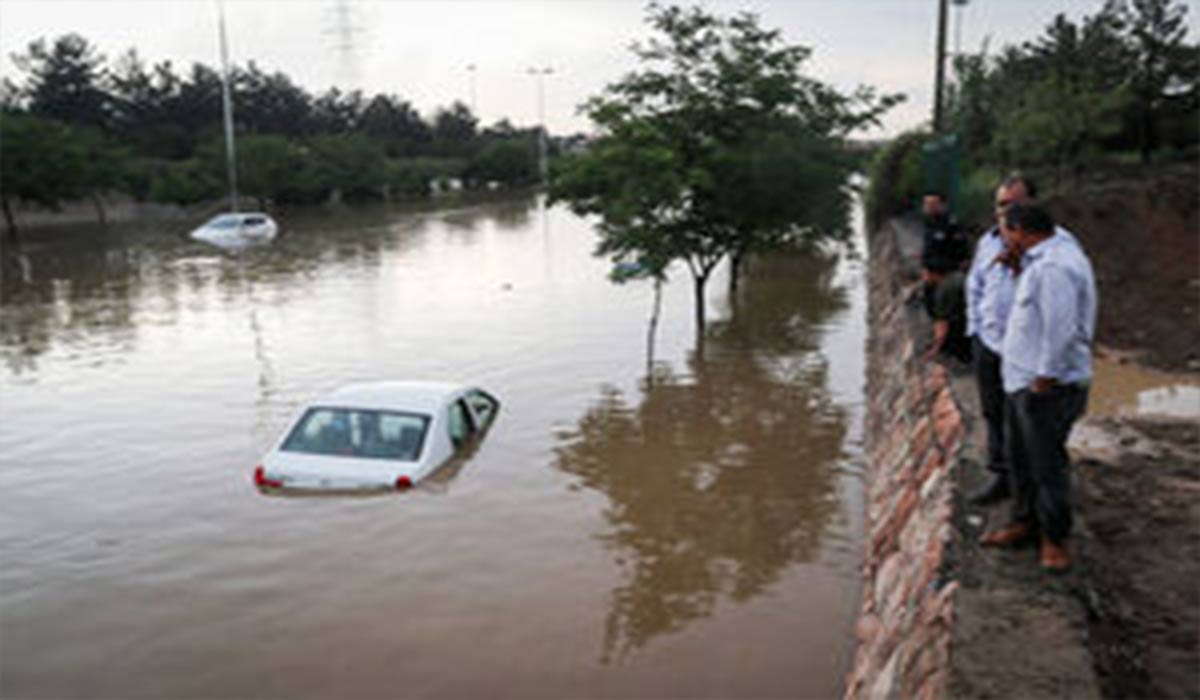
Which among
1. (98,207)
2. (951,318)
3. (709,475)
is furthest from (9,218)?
(951,318)

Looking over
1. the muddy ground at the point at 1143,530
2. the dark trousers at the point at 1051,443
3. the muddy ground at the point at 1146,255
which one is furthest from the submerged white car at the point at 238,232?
the dark trousers at the point at 1051,443

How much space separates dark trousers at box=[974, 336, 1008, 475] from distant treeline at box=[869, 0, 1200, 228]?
72.2 feet

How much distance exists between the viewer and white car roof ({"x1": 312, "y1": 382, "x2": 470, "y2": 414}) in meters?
11.2

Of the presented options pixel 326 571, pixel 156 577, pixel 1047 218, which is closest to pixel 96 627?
pixel 156 577

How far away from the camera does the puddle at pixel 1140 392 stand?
473 inches

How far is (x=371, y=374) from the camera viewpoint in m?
18.8

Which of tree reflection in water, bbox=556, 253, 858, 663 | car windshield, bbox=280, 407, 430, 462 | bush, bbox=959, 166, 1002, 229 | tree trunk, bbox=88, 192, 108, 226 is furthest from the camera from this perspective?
tree trunk, bbox=88, 192, 108, 226

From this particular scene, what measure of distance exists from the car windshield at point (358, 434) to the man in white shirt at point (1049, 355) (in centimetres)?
729

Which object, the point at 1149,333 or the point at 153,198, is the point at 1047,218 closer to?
the point at 1149,333

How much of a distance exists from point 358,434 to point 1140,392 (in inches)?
407

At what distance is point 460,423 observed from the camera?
12703 millimetres

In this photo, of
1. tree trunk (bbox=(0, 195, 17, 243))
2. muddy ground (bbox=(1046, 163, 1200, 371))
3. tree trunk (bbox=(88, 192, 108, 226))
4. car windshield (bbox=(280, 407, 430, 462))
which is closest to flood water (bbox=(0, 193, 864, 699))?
car windshield (bbox=(280, 407, 430, 462))

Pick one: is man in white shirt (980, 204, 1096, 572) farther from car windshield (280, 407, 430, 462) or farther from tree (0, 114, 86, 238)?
tree (0, 114, 86, 238)

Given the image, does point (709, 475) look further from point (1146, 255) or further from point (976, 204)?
point (976, 204)
